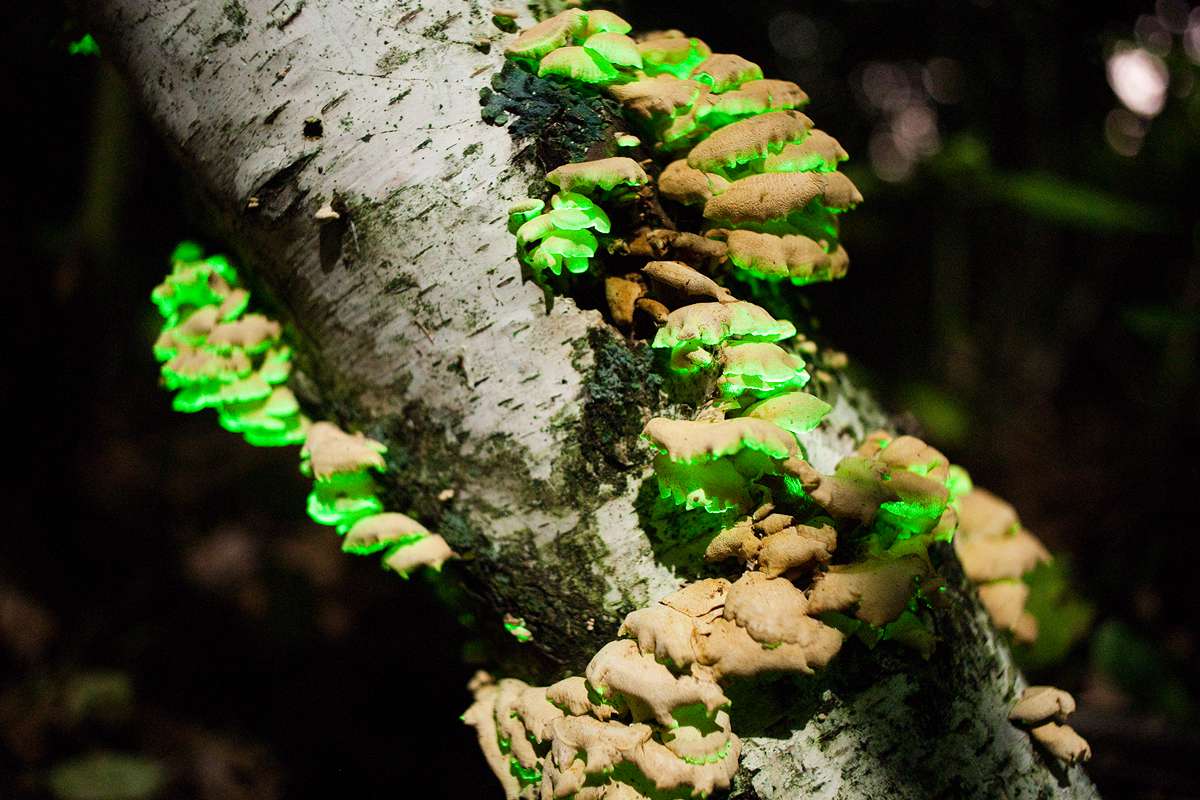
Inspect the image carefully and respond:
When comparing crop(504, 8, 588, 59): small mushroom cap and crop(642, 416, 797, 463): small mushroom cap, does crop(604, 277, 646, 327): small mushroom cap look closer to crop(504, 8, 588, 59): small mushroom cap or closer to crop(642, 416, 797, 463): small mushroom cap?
crop(642, 416, 797, 463): small mushroom cap

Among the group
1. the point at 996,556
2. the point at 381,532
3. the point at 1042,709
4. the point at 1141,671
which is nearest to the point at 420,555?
the point at 381,532

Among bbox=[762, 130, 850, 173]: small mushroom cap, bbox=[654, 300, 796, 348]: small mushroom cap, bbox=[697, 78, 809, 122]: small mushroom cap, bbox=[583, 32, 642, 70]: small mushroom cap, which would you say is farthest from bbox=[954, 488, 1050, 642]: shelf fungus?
bbox=[583, 32, 642, 70]: small mushroom cap


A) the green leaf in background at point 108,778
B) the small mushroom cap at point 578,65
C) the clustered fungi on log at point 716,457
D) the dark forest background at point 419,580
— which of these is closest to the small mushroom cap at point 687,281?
the clustered fungi on log at point 716,457

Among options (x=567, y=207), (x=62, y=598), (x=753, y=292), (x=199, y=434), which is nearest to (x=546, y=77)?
(x=567, y=207)

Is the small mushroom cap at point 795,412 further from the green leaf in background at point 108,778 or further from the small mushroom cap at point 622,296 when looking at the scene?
the green leaf in background at point 108,778

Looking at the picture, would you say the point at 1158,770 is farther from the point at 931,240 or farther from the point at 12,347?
the point at 12,347

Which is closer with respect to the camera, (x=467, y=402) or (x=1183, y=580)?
(x=467, y=402)
